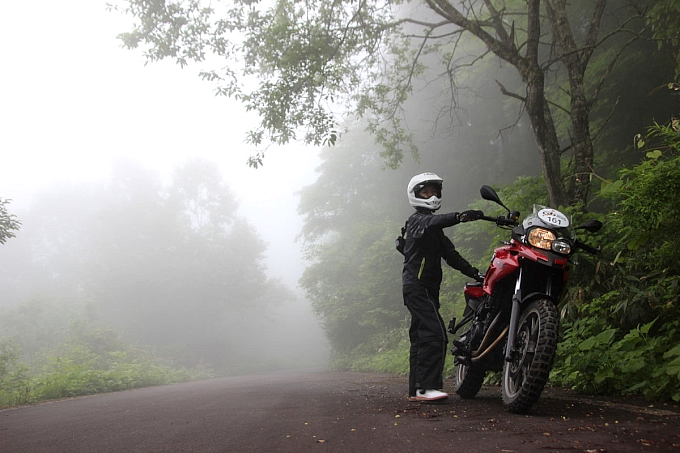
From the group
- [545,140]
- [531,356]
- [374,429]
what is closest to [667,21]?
[545,140]

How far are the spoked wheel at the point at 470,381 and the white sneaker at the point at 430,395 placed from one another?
0.46 meters

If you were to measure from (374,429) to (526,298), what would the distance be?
1.48 metres

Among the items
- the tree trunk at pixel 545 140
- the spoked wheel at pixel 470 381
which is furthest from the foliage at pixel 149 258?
the spoked wheel at pixel 470 381

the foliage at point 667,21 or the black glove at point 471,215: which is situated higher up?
the foliage at point 667,21

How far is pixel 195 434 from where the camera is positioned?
3.33 meters

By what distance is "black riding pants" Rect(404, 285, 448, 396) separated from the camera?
429 centimetres

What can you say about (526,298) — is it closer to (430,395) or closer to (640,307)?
(430,395)

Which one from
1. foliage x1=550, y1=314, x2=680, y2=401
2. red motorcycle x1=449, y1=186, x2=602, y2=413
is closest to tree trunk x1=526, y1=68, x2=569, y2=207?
foliage x1=550, y1=314, x2=680, y2=401

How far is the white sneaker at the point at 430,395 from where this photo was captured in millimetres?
4198

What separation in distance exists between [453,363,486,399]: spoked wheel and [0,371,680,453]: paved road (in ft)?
0.49

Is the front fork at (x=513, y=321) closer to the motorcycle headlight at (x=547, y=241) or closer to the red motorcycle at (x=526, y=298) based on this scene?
the red motorcycle at (x=526, y=298)

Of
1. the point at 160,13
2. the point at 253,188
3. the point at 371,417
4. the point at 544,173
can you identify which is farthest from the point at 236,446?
the point at 253,188

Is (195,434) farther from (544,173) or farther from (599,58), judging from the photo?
(599,58)

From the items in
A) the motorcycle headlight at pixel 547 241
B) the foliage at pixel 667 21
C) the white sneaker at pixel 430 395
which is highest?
A: the foliage at pixel 667 21
